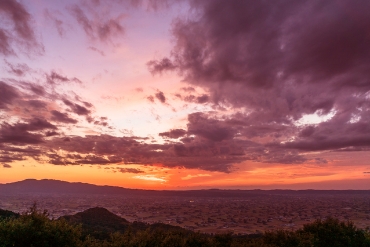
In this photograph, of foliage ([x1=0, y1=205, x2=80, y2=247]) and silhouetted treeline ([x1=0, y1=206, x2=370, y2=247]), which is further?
silhouetted treeline ([x1=0, y1=206, x2=370, y2=247])

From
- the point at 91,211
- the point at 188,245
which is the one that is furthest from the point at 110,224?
the point at 188,245

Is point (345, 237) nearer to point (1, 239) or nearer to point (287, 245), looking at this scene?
point (287, 245)

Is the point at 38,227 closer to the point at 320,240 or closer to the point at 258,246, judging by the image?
the point at 258,246

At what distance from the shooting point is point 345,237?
5319 cm

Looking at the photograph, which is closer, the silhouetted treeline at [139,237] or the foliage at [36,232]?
the foliage at [36,232]

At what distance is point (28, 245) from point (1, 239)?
3458mm

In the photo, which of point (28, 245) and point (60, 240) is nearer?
point (28, 245)

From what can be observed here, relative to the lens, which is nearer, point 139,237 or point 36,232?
point 36,232

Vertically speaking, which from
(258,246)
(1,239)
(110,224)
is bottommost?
(110,224)

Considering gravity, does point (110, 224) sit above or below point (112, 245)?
below

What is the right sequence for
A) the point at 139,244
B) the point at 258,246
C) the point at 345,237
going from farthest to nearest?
the point at 345,237, the point at 258,246, the point at 139,244

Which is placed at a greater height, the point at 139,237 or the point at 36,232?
the point at 36,232

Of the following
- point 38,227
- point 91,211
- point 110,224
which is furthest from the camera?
point 91,211

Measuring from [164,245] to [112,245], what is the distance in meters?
8.71
